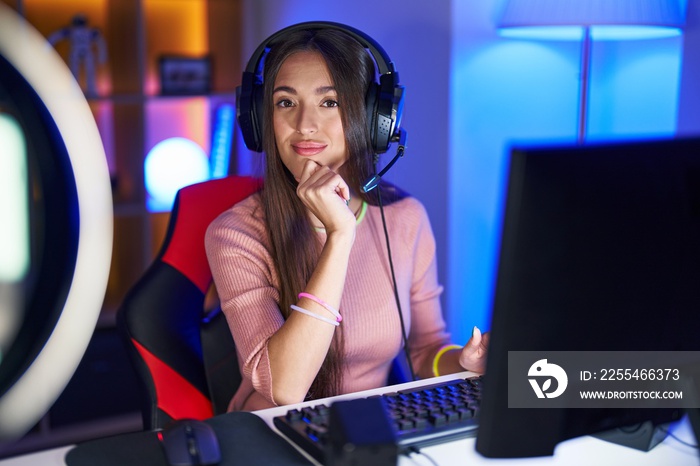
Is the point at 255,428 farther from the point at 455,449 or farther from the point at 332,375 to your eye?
the point at 332,375

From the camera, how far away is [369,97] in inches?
46.1

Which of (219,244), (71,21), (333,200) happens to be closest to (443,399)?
(333,200)

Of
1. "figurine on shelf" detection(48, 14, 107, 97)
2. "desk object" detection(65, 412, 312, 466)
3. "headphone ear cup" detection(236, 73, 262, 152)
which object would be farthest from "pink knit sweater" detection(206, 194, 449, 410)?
"figurine on shelf" detection(48, 14, 107, 97)

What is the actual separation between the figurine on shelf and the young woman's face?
4.26 feet

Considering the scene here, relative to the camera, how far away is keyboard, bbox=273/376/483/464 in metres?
0.72

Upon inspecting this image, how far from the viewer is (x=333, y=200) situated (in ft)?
3.38

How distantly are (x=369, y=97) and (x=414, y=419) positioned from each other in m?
0.59

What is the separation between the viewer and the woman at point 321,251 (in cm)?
102

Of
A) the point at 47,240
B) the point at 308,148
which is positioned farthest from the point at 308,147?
the point at 47,240

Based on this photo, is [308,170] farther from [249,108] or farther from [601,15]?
[601,15]

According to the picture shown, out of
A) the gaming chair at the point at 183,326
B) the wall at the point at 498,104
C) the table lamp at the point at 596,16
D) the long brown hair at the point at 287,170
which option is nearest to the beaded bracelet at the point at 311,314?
the long brown hair at the point at 287,170

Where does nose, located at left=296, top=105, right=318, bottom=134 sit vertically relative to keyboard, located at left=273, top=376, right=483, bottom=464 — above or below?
above

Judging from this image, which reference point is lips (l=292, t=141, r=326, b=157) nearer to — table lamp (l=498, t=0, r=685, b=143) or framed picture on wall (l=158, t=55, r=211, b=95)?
table lamp (l=498, t=0, r=685, b=143)

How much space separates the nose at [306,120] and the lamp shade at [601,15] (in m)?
0.56
